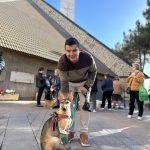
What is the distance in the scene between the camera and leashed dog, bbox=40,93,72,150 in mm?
4355

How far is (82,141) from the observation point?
5.57 m

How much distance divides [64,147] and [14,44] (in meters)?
14.9

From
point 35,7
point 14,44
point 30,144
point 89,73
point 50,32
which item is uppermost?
point 35,7

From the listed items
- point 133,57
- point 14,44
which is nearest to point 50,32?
point 14,44

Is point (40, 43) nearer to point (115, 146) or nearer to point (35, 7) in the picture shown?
point (35, 7)

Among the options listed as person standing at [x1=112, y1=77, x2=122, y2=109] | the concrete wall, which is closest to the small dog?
person standing at [x1=112, y1=77, x2=122, y2=109]

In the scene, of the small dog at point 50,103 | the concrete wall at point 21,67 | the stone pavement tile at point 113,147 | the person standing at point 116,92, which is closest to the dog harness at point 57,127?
the stone pavement tile at point 113,147

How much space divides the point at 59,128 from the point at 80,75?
133 cm

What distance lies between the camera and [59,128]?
14.7 feet

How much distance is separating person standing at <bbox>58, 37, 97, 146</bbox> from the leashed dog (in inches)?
28.1

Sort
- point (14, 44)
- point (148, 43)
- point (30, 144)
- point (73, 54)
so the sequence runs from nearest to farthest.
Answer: point (73, 54) → point (30, 144) → point (14, 44) → point (148, 43)

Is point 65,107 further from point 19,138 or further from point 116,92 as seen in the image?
point 116,92

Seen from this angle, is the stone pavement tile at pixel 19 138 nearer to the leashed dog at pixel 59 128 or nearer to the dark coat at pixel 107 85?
the leashed dog at pixel 59 128

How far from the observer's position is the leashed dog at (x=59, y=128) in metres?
4.36
